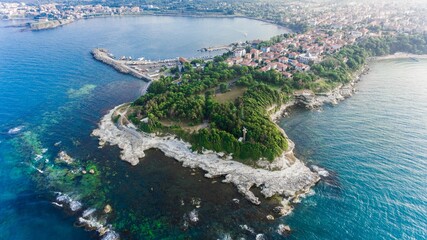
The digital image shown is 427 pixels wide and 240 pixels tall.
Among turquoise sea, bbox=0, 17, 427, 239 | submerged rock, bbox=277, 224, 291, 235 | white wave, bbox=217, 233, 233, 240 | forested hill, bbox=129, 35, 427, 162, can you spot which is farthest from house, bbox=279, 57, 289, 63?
white wave, bbox=217, 233, 233, 240

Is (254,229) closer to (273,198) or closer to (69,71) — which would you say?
(273,198)

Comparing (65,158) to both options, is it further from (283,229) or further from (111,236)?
(283,229)

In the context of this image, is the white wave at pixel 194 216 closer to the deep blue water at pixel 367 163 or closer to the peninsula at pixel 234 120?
the peninsula at pixel 234 120

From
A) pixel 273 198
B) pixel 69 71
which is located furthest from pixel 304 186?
pixel 69 71

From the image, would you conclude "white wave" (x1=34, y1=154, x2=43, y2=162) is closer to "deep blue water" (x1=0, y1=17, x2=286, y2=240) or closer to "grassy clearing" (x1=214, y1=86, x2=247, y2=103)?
"deep blue water" (x1=0, y1=17, x2=286, y2=240)

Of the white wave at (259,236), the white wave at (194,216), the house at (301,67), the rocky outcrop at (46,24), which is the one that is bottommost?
the white wave at (194,216)

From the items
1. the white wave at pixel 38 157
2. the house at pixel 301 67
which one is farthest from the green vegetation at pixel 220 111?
the white wave at pixel 38 157
